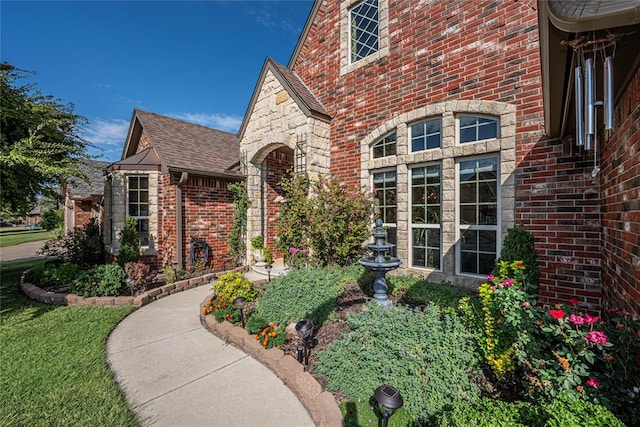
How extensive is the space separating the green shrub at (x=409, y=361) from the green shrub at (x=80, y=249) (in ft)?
30.9

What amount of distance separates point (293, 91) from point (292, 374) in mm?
6394

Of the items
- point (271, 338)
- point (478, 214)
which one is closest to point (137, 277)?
point (271, 338)

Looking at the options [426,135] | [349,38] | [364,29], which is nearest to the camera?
[426,135]

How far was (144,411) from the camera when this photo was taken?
8.71ft

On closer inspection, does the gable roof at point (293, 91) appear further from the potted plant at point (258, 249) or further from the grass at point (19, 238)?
the grass at point (19, 238)

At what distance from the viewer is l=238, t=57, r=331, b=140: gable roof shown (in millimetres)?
6716

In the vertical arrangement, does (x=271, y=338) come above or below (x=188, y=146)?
below

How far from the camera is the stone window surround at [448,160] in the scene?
445 cm

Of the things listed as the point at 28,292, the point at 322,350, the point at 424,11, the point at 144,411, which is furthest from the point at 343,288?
the point at 28,292

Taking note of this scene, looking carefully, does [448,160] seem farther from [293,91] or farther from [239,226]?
[239,226]

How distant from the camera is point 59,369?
3.30 m

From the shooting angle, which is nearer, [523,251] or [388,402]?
[388,402]

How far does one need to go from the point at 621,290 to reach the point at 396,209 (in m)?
3.69

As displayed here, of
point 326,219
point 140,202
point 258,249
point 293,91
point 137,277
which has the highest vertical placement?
point 293,91
